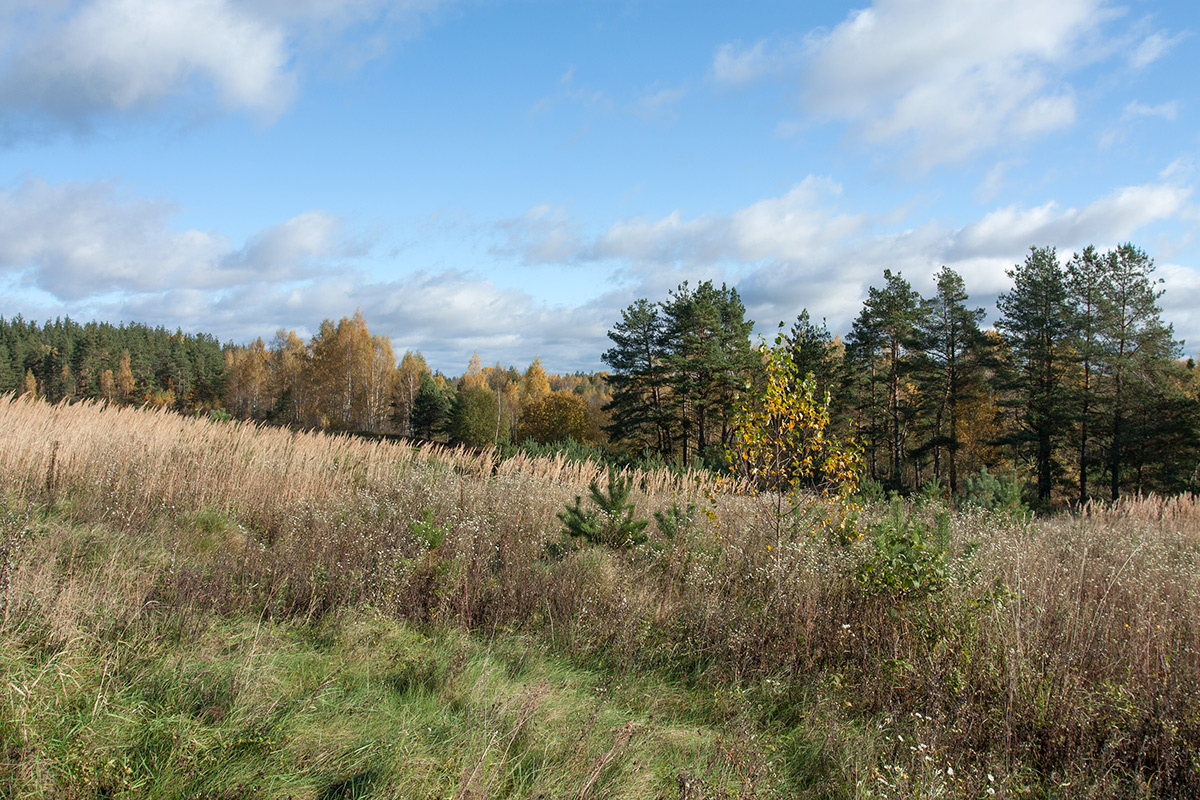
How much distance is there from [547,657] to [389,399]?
178 feet

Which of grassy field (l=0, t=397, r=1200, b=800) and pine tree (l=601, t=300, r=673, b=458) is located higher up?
pine tree (l=601, t=300, r=673, b=458)

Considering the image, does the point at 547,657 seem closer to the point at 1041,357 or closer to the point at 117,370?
the point at 1041,357

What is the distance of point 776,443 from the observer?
18.6ft

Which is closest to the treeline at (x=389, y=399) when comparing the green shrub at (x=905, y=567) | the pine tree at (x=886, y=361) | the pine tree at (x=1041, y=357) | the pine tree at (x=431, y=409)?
the pine tree at (x=431, y=409)

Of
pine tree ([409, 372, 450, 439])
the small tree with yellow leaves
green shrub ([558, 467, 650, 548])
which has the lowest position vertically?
green shrub ([558, 467, 650, 548])

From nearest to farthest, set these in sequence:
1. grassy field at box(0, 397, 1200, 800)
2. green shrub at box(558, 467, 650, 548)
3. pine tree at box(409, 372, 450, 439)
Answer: grassy field at box(0, 397, 1200, 800) < green shrub at box(558, 467, 650, 548) < pine tree at box(409, 372, 450, 439)

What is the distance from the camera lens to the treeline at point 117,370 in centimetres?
6888

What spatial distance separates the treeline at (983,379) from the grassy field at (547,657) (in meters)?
16.3

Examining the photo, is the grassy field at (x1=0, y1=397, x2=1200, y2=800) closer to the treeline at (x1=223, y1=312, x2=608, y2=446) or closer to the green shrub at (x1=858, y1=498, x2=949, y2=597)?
the green shrub at (x1=858, y1=498, x2=949, y2=597)

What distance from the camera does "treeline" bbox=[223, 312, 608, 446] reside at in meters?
44.1

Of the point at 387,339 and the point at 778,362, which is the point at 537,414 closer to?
the point at 387,339

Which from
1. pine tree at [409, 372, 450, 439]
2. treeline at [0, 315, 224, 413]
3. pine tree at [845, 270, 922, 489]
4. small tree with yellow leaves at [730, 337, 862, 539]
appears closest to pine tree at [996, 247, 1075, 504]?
pine tree at [845, 270, 922, 489]

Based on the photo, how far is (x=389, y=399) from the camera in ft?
181

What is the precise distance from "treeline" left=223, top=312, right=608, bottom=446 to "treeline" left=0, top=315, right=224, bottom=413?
11.4 metres
